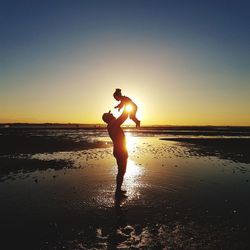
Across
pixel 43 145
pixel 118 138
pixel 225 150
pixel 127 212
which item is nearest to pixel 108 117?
pixel 118 138

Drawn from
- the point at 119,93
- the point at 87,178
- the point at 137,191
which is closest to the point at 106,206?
the point at 137,191

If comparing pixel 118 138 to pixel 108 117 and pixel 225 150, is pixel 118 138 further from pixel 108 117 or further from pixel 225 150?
pixel 225 150

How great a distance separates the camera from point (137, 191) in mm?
10695

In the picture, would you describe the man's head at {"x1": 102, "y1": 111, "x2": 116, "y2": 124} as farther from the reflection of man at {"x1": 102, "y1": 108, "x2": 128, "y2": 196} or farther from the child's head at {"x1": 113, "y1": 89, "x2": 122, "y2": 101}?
the child's head at {"x1": 113, "y1": 89, "x2": 122, "y2": 101}

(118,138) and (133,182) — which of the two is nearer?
(118,138)

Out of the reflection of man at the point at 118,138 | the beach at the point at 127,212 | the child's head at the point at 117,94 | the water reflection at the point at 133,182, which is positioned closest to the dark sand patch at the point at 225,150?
the water reflection at the point at 133,182

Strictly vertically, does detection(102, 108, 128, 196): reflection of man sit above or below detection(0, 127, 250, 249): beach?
above

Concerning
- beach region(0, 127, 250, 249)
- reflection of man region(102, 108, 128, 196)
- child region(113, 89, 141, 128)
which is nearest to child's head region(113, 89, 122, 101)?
child region(113, 89, 141, 128)

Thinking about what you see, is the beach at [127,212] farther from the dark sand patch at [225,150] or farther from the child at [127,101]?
the dark sand patch at [225,150]

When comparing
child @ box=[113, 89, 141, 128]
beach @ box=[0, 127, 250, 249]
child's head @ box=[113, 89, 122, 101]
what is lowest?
beach @ box=[0, 127, 250, 249]

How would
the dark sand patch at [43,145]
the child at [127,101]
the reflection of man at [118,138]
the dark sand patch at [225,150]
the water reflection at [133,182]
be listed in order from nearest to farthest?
the child at [127,101], the reflection of man at [118,138], the water reflection at [133,182], the dark sand patch at [225,150], the dark sand patch at [43,145]

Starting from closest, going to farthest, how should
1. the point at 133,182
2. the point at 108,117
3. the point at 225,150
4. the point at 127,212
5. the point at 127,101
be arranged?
the point at 127,212 < the point at 127,101 < the point at 108,117 < the point at 133,182 < the point at 225,150

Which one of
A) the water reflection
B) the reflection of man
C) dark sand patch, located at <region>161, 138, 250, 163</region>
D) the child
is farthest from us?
dark sand patch, located at <region>161, 138, 250, 163</region>

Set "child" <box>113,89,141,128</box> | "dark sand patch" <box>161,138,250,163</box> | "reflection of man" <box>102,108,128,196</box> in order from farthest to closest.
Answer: "dark sand patch" <box>161,138,250,163</box> → "reflection of man" <box>102,108,128,196</box> → "child" <box>113,89,141,128</box>
